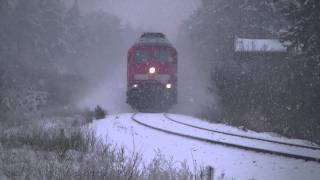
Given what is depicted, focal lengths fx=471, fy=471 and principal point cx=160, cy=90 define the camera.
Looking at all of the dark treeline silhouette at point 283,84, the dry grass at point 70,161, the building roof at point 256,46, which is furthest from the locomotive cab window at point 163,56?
the dry grass at point 70,161

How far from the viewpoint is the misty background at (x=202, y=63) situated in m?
17.0

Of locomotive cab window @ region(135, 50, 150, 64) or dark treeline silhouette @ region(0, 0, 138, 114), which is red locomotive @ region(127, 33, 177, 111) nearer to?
locomotive cab window @ region(135, 50, 150, 64)

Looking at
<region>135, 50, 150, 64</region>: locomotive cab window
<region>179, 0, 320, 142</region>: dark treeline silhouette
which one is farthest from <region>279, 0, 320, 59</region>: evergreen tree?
<region>135, 50, 150, 64</region>: locomotive cab window

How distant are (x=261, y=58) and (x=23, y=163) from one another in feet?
55.0

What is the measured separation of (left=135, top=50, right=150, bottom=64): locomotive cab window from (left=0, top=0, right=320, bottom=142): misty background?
3.47 metres

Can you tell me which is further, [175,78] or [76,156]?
[175,78]

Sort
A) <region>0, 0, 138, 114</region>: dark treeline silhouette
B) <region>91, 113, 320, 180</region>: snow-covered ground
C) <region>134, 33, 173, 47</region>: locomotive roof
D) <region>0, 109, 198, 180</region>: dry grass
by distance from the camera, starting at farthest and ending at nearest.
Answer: <region>0, 0, 138, 114</region>: dark treeline silhouette
<region>134, 33, 173, 47</region>: locomotive roof
<region>91, 113, 320, 180</region>: snow-covered ground
<region>0, 109, 198, 180</region>: dry grass

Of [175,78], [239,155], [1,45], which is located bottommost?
[239,155]

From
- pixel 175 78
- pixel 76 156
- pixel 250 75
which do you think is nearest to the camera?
pixel 76 156

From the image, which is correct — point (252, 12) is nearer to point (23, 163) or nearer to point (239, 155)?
point (239, 155)

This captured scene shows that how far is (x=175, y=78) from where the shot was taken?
79.3 feet

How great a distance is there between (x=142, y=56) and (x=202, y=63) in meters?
19.6

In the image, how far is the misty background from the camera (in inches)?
670

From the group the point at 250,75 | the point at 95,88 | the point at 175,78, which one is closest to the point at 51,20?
the point at 95,88
